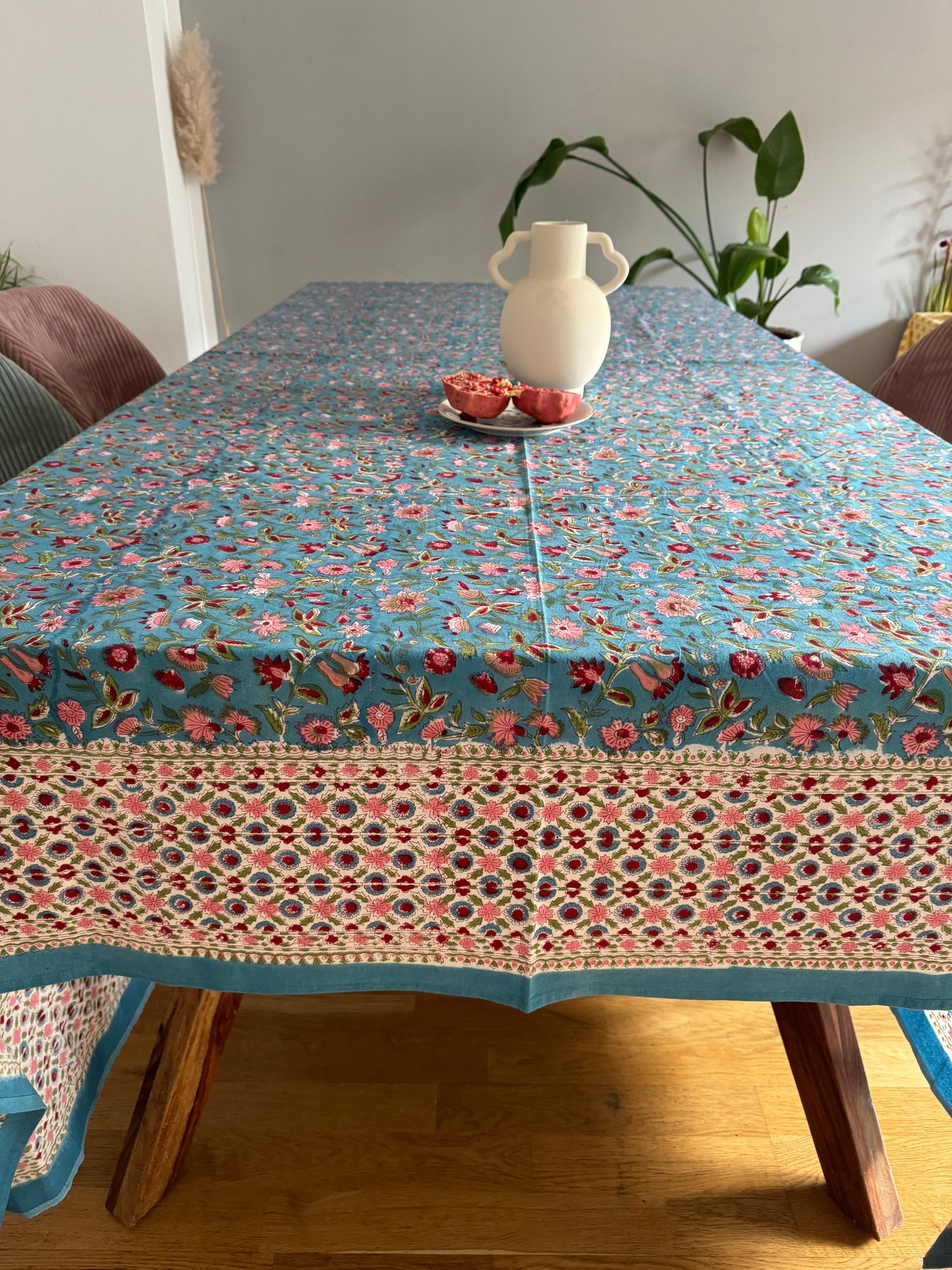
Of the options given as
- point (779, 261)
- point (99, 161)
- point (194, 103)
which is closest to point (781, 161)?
point (779, 261)

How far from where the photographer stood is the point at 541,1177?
1102mm

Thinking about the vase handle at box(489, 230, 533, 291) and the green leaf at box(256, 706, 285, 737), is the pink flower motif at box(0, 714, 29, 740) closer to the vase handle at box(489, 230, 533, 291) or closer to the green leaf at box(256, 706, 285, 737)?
the green leaf at box(256, 706, 285, 737)

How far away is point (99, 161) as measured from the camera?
2.91 metres

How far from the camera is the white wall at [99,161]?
278 centimetres

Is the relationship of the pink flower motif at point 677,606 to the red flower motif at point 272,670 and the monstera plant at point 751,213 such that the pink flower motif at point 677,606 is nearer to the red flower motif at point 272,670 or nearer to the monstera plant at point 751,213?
the red flower motif at point 272,670

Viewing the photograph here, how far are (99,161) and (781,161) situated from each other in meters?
2.14

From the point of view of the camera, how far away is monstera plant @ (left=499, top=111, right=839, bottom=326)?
117 inches

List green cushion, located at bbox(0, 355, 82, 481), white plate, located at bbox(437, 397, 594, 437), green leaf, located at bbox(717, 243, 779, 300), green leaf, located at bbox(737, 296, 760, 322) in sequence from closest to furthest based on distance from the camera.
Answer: white plate, located at bbox(437, 397, 594, 437), green cushion, located at bbox(0, 355, 82, 481), green leaf, located at bbox(717, 243, 779, 300), green leaf, located at bbox(737, 296, 760, 322)

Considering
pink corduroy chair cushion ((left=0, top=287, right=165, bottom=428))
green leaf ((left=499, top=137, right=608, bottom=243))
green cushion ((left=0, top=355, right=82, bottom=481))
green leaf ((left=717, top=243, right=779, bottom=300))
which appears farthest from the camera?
green leaf ((left=499, top=137, right=608, bottom=243))

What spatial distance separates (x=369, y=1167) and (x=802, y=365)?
53.8 inches

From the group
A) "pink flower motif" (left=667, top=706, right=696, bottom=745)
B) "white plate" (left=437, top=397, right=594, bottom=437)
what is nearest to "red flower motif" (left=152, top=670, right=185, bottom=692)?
"pink flower motif" (left=667, top=706, right=696, bottom=745)

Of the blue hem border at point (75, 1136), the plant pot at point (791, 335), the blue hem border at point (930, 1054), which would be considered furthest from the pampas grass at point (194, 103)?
the blue hem border at point (930, 1054)

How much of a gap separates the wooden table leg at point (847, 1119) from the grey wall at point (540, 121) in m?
3.10

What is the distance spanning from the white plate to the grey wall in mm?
2447
